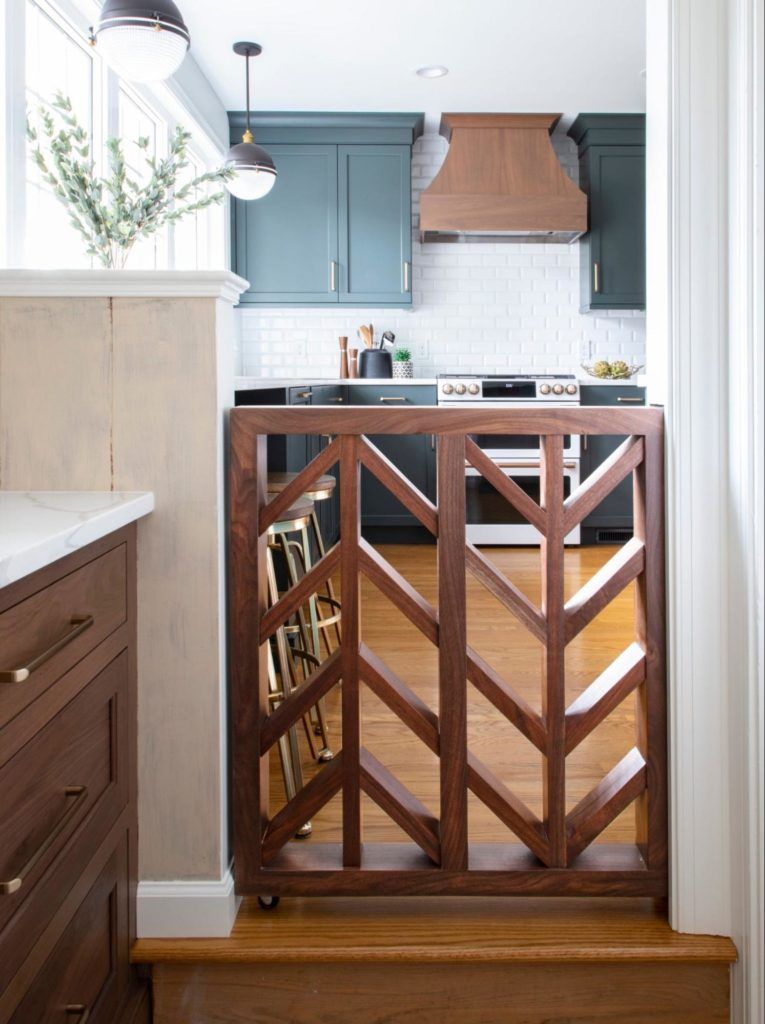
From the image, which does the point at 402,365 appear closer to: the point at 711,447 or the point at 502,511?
the point at 502,511

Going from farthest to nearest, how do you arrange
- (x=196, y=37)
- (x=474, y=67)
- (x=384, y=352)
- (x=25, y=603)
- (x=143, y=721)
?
(x=384, y=352) → (x=474, y=67) → (x=196, y=37) → (x=143, y=721) → (x=25, y=603)

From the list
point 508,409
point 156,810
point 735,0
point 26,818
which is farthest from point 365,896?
point 735,0

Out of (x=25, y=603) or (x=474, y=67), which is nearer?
(x=25, y=603)

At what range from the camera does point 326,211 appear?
6047 mm

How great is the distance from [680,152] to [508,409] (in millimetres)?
491

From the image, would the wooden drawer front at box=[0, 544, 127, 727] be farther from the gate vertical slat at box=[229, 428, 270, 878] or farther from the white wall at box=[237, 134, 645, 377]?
the white wall at box=[237, 134, 645, 377]

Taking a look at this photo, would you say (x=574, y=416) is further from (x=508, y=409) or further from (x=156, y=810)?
(x=156, y=810)

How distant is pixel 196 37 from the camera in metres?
4.79

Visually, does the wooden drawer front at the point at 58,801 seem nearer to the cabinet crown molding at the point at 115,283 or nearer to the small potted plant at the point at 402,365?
the cabinet crown molding at the point at 115,283

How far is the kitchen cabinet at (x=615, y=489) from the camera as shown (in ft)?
19.0

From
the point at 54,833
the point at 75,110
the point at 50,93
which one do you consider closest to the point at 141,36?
the point at 50,93

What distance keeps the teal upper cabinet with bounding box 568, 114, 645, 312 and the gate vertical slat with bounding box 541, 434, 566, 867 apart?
15.8 feet

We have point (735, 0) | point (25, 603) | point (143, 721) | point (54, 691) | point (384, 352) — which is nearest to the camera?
point (25, 603)

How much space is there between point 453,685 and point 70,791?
0.66 meters
